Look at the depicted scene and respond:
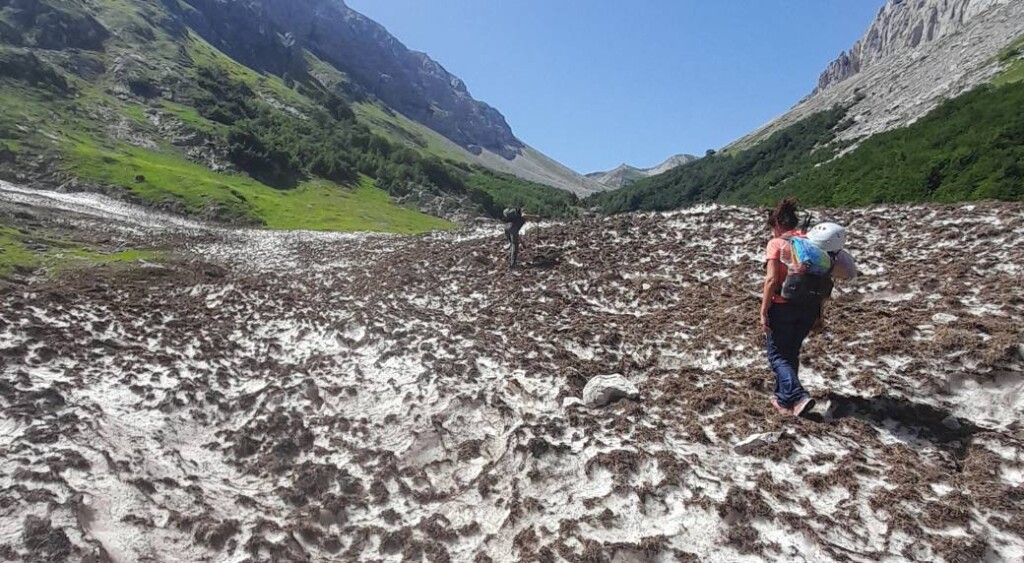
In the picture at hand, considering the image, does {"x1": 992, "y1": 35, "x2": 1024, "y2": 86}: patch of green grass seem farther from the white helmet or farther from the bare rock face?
the bare rock face

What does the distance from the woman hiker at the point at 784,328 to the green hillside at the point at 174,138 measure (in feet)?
228

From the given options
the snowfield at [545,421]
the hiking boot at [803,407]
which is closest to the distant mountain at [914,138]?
the snowfield at [545,421]

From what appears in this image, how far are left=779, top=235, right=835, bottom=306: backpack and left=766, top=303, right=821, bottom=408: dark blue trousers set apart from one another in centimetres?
31

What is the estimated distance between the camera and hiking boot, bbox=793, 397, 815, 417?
9.02 metres

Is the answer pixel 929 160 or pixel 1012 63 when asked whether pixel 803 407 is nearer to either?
pixel 929 160

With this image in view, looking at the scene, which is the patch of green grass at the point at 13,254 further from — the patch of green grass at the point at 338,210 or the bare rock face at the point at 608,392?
the patch of green grass at the point at 338,210

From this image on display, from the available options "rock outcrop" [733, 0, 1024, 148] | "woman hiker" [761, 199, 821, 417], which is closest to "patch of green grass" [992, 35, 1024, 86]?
"rock outcrop" [733, 0, 1024, 148]

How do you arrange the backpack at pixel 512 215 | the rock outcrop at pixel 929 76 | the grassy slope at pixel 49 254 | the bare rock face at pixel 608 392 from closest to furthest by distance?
the bare rock face at pixel 608 392
the backpack at pixel 512 215
the grassy slope at pixel 49 254
the rock outcrop at pixel 929 76

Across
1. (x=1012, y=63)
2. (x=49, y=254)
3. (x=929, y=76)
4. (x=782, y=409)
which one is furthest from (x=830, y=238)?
(x=929, y=76)

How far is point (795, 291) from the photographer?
9.05 meters

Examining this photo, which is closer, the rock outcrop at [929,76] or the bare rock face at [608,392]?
the bare rock face at [608,392]

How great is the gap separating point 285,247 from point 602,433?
3302 centimetres

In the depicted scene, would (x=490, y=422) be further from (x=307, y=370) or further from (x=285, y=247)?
(x=285, y=247)

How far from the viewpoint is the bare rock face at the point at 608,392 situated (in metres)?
11.2
